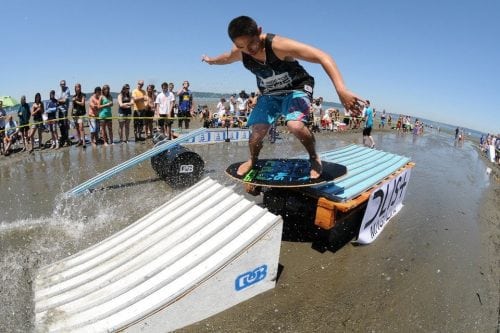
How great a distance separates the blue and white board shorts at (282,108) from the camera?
4266 mm

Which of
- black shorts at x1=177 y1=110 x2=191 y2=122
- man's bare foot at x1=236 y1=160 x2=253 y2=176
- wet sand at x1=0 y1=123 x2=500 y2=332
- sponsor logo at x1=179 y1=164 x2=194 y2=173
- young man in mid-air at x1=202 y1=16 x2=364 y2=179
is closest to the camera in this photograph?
wet sand at x1=0 y1=123 x2=500 y2=332

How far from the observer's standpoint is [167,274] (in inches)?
125

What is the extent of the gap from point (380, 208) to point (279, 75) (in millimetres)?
2717

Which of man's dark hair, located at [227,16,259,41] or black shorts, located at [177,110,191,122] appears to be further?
black shorts, located at [177,110,191,122]

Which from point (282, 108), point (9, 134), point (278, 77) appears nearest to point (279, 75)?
point (278, 77)

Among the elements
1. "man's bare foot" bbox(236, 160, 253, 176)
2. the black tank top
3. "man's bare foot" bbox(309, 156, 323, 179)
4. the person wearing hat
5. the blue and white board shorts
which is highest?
the black tank top

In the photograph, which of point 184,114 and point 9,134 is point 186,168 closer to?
point 184,114

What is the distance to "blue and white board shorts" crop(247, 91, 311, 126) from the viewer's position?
14.0ft

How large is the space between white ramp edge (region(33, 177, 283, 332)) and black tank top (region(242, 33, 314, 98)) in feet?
5.17

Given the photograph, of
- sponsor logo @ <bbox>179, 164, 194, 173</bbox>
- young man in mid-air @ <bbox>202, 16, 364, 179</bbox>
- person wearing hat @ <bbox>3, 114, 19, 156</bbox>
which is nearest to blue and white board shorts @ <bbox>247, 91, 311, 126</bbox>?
young man in mid-air @ <bbox>202, 16, 364, 179</bbox>

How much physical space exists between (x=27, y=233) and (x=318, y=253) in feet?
14.6

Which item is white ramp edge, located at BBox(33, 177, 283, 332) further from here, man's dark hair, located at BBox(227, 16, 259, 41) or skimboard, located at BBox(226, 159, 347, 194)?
man's dark hair, located at BBox(227, 16, 259, 41)

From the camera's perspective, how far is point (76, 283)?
354 centimetres

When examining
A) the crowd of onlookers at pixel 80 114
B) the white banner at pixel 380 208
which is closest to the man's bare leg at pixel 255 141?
the white banner at pixel 380 208
